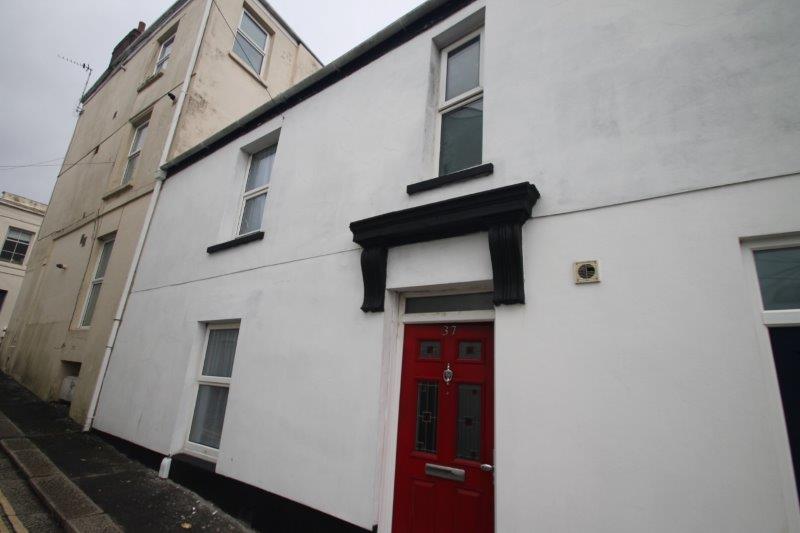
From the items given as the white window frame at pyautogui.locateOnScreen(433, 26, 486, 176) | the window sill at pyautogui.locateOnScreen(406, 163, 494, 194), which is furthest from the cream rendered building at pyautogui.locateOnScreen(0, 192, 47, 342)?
the window sill at pyautogui.locateOnScreen(406, 163, 494, 194)

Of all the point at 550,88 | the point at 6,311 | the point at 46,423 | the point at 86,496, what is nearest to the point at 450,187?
the point at 550,88

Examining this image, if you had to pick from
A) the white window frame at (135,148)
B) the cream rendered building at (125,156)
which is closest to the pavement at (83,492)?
the cream rendered building at (125,156)

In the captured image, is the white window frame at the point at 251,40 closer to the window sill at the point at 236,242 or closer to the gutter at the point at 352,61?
the gutter at the point at 352,61

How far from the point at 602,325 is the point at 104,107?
1553 centimetres

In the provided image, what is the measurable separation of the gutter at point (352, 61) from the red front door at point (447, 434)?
3.65 metres

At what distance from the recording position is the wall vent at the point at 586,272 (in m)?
2.81

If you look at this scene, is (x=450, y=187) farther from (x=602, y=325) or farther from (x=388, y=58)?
(x=388, y=58)

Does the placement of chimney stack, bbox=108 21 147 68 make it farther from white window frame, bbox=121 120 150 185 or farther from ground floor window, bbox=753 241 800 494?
ground floor window, bbox=753 241 800 494

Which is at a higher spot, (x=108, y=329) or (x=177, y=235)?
(x=177, y=235)

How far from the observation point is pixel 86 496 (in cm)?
441

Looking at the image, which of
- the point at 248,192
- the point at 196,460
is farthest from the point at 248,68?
the point at 196,460

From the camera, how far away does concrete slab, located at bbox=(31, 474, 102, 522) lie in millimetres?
4004

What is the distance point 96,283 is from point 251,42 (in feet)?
24.3

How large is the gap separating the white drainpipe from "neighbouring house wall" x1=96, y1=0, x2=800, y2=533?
4.20m
